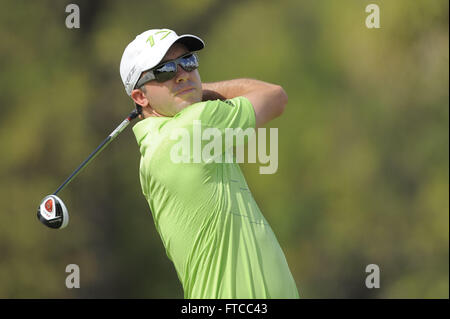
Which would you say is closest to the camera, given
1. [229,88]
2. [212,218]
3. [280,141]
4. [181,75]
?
[212,218]

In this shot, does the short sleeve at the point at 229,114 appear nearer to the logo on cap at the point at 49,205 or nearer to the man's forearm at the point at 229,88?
the man's forearm at the point at 229,88

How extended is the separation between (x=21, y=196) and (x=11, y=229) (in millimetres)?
275

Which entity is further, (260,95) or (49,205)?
(49,205)

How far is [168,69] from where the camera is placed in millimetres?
2699

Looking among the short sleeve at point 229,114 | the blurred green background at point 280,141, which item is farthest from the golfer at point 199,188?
the blurred green background at point 280,141

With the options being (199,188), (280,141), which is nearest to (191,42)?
(199,188)

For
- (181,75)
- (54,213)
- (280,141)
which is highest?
(181,75)

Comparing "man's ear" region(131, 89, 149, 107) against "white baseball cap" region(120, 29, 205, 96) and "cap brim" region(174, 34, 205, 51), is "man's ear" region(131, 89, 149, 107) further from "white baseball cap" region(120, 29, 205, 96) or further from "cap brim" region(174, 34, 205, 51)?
"cap brim" region(174, 34, 205, 51)

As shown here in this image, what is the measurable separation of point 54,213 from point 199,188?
0.62 meters

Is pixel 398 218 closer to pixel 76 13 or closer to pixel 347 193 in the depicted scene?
pixel 347 193

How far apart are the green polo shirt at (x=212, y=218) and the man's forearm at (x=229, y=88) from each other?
0.17 metres

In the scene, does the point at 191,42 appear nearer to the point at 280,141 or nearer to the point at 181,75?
the point at 181,75

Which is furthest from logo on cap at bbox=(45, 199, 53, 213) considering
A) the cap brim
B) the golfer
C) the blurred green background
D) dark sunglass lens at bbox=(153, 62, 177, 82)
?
the blurred green background
